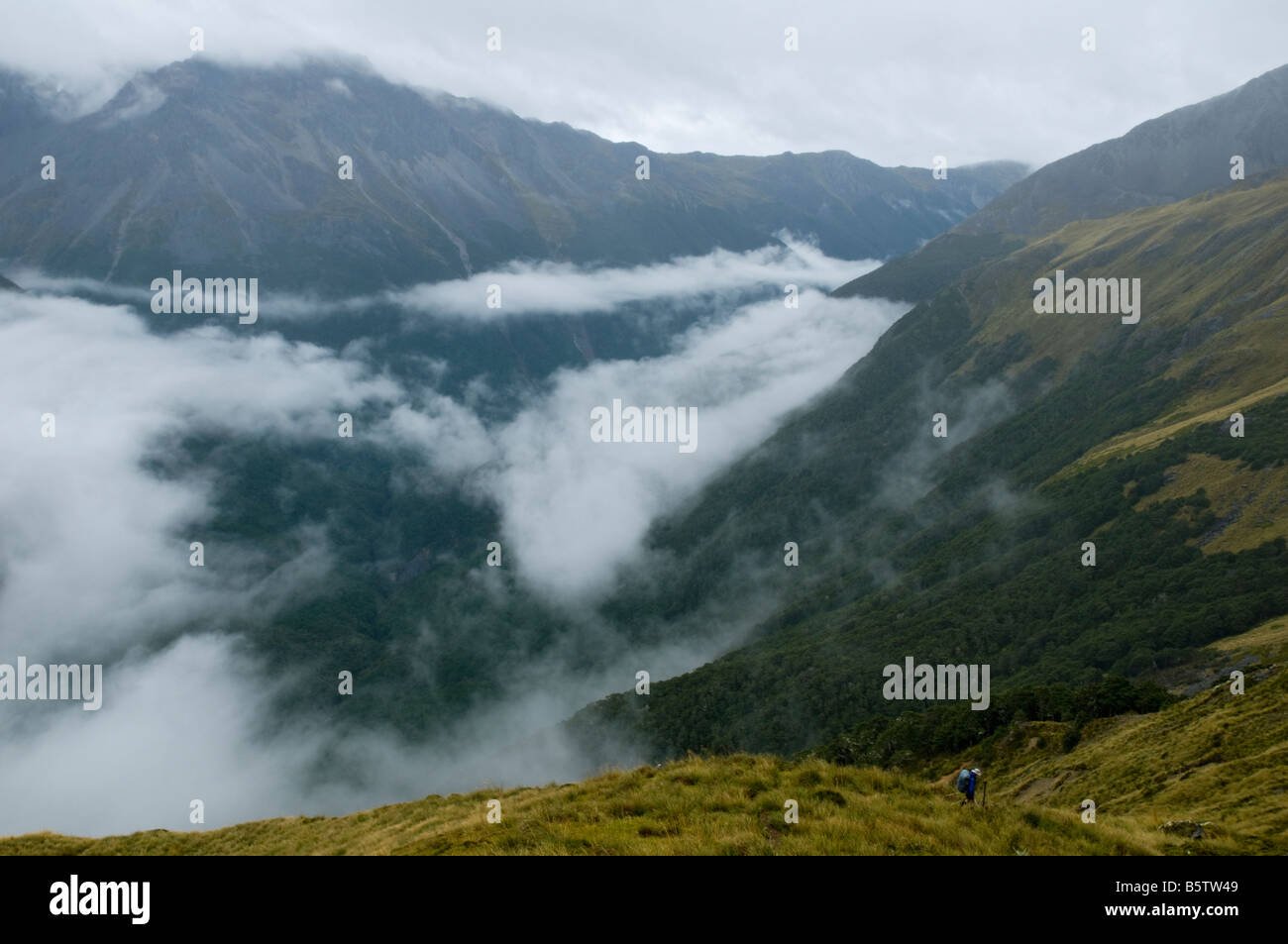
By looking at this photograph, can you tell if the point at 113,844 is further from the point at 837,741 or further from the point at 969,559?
the point at 969,559

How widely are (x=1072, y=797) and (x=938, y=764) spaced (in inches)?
1201

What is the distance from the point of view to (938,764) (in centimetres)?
6875

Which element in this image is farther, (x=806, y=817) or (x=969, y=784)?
(x=969, y=784)

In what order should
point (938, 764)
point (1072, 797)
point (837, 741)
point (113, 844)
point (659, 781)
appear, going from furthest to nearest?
point (837, 741) → point (938, 764) → point (1072, 797) → point (113, 844) → point (659, 781)

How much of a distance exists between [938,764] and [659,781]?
56.6 metres

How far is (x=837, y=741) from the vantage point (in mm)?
96438

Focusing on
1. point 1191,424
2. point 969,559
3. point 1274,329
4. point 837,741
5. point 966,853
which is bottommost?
point 837,741

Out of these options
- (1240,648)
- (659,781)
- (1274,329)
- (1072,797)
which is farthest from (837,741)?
(1274,329)

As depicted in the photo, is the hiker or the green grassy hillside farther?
the hiker

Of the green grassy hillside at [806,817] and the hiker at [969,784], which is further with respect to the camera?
the hiker at [969,784]
